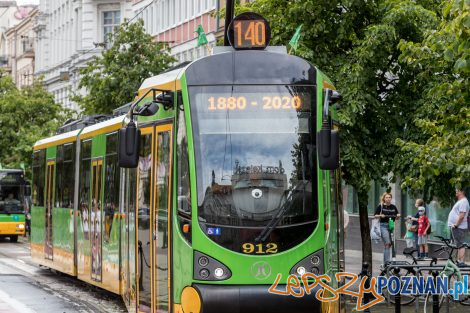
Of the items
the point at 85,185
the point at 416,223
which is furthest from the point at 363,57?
the point at 416,223

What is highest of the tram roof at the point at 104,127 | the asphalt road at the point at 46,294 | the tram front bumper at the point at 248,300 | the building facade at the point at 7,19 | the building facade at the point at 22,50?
the building facade at the point at 7,19

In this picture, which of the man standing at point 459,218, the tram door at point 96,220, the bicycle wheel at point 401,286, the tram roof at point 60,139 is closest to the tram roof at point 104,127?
the tram door at point 96,220

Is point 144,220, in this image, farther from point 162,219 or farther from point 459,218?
point 459,218

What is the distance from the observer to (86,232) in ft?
78.0

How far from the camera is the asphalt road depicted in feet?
67.2

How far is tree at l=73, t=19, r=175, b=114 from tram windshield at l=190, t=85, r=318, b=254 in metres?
25.0

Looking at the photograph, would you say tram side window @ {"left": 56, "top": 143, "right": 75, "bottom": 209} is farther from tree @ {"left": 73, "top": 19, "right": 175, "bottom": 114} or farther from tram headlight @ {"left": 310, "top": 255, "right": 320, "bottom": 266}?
tree @ {"left": 73, "top": 19, "right": 175, "bottom": 114}

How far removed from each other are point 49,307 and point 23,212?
2671 centimetres

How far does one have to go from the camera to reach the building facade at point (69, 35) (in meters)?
79.2

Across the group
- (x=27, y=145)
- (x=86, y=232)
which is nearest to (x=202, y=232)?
(x=86, y=232)

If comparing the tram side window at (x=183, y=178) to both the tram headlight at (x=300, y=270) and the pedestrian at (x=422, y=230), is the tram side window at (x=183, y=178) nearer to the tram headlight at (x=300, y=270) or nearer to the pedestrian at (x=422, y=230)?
the tram headlight at (x=300, y=270)

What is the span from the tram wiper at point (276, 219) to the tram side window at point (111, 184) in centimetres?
647

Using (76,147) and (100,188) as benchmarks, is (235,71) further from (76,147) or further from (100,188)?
(76,147)

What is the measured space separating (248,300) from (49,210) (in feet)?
50.1
